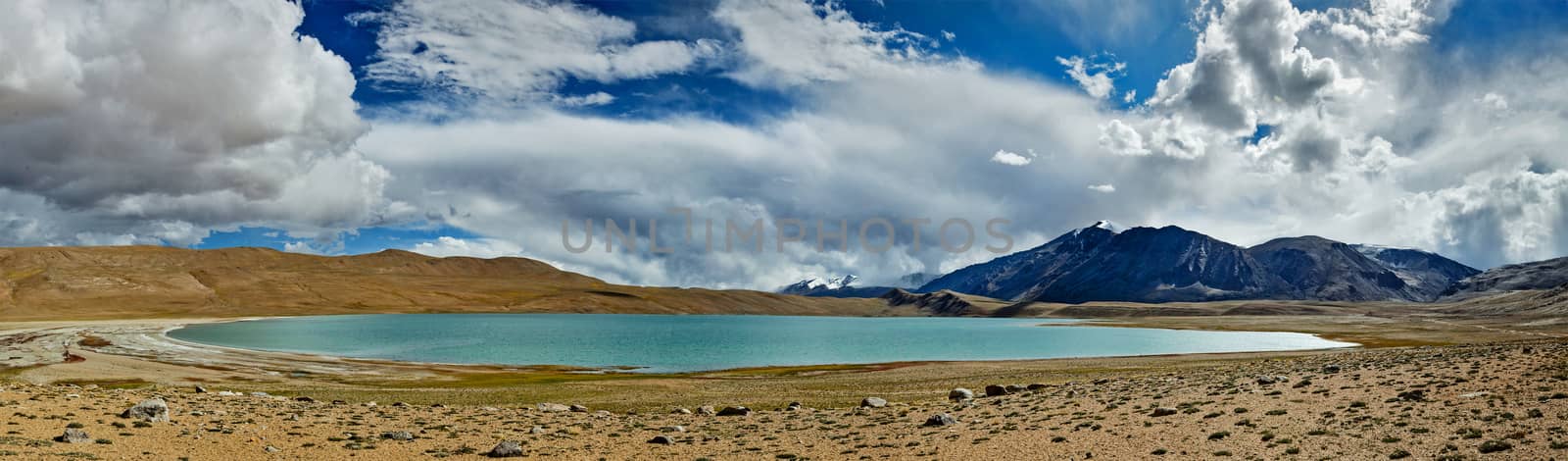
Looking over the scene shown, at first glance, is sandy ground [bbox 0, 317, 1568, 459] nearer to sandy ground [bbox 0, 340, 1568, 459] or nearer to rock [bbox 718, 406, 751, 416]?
sandy ground [bbox 0, 340, 1568, 459]

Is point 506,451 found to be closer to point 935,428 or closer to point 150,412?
point 150,412

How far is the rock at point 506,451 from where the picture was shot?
25219 mm

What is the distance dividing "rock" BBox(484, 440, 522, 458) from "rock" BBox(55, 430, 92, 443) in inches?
457

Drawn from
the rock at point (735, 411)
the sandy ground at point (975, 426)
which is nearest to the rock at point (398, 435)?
the sandy ground at point (975, 426)

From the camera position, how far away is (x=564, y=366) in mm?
85688

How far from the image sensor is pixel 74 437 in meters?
23.6

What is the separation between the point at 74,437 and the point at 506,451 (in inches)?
492

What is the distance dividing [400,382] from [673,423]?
4081 centimetres

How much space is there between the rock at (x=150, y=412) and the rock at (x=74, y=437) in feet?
13.8

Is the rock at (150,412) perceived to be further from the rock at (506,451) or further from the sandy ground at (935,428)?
the rock at (506,451)

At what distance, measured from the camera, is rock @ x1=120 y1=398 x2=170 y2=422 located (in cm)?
2814

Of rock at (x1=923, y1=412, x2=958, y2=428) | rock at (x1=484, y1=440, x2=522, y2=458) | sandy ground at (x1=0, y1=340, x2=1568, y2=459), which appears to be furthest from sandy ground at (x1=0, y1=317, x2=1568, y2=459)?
rock at (x1=484, y1=440, x2=522, y2=458)

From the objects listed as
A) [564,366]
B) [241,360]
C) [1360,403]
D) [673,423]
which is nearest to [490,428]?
[673,423]

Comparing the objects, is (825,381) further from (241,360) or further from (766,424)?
(241,360)
